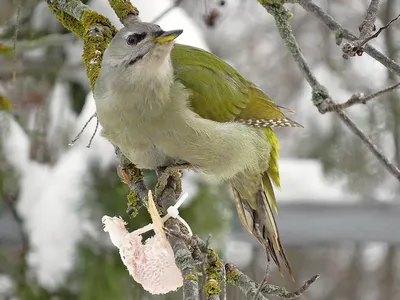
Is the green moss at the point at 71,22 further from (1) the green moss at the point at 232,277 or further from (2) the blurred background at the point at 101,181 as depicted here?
(1) the green moss at the point at 232,277

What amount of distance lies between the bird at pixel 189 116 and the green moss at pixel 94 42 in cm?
11

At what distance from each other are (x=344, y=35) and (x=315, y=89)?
0.61 ft

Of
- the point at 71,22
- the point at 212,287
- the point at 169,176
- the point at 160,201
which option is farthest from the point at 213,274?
the point at 71,22

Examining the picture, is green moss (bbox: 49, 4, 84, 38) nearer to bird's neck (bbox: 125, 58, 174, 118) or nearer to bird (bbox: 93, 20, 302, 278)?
bird (bbox: 93, 20, 302, 278)

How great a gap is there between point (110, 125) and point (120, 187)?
613mm

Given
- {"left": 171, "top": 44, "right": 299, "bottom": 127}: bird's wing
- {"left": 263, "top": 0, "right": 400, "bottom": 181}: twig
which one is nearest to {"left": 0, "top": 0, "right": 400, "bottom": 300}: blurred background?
{"left": 171, "top": 44, "right": 299, "bottom": 127}: bird's wing

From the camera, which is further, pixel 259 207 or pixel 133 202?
pixel 259 207

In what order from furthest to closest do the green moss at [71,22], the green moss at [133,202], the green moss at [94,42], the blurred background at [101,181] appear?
1. the blurred background at [101,181]
2. the green moss at [71,22]
3. the green moss at [94,42]
4. the green moss at [133,202]

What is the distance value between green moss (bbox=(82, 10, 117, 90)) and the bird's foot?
18.3 inches

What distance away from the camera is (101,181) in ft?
11.1

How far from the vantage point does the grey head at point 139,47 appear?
2.64m

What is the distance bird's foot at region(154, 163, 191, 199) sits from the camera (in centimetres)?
263

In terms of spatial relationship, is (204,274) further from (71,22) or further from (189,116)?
(71,22)

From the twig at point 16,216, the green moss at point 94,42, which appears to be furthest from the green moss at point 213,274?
the twig at point 16,216
